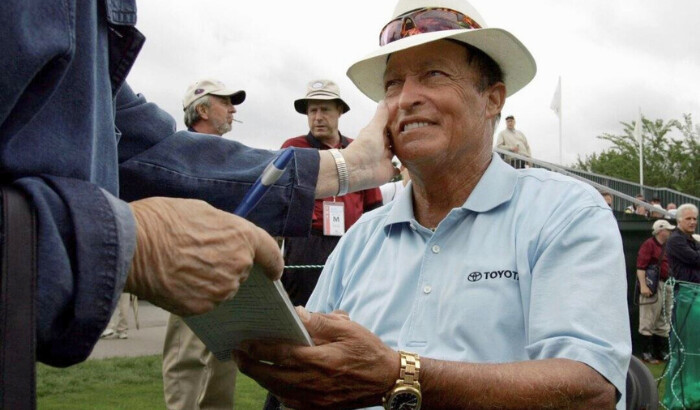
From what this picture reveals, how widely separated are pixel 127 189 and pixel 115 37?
25.0 inches

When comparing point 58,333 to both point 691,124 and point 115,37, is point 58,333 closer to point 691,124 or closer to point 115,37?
point 115,37

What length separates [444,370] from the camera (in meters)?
2.13

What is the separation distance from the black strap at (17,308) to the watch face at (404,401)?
45.3 inches

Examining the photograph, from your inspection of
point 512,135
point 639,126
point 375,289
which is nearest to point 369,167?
point 375,289

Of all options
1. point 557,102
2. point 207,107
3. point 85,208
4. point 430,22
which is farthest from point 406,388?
point 557,102

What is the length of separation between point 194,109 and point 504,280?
3709mm

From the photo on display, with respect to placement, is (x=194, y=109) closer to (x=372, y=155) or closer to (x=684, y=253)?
(x=372, y=155)

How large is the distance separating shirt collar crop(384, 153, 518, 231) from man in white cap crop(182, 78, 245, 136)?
118 inches

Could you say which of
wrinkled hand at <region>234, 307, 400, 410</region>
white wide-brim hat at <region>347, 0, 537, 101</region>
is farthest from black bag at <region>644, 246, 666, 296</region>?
wrinkled hand at <region>234, 307, 400, 410</region>

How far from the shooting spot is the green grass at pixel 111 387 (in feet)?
20.5

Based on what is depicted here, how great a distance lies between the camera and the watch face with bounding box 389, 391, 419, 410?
2074mm

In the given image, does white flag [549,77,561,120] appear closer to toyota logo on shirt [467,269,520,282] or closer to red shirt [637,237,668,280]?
red shirt [637,237,668,280]

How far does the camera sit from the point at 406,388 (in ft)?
6.79

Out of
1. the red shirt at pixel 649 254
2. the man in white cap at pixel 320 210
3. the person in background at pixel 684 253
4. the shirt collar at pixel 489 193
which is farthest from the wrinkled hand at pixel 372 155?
the red shirt at pixel 649 254
